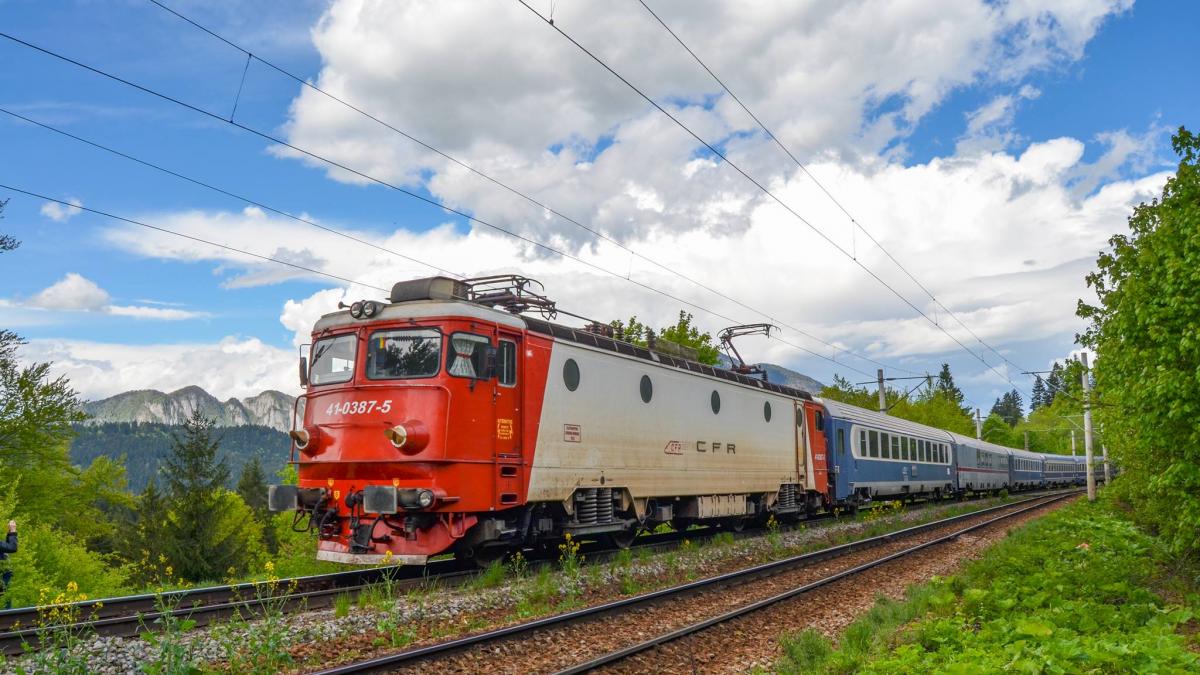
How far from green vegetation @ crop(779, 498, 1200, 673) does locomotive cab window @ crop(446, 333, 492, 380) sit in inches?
220

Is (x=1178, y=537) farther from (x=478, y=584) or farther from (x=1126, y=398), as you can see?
(x=478, y=584)

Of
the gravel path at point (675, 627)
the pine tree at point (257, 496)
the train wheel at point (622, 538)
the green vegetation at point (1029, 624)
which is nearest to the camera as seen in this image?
the green vegetation at point (1029, 624)

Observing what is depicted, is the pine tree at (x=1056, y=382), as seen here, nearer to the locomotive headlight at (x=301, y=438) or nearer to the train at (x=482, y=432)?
the train at (x=482, y=432)

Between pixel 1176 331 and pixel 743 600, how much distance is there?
6.04 m

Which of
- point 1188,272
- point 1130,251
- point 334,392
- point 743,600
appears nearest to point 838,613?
point 743,600

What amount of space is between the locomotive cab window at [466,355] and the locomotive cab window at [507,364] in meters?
0.32

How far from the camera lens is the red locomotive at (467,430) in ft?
37.9

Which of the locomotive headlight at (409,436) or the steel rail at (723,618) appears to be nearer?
the steel rail at (723,618)

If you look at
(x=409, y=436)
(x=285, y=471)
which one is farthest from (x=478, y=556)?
(x=285, y=471)

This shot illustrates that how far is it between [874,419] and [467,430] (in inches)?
785

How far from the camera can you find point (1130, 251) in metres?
12.2

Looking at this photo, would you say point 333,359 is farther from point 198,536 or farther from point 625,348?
point 198,536

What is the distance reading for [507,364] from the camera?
41.5 ft

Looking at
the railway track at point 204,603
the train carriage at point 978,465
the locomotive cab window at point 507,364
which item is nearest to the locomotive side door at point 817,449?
the railway track at point 204,603
